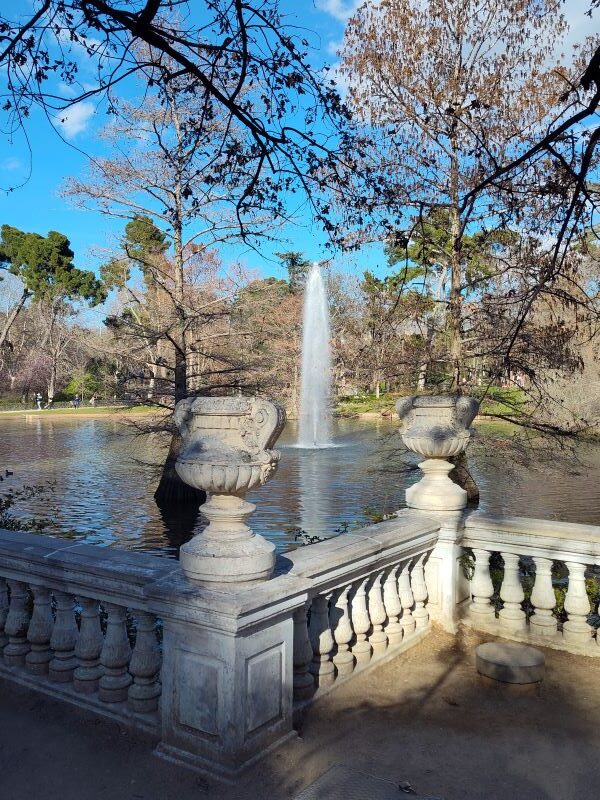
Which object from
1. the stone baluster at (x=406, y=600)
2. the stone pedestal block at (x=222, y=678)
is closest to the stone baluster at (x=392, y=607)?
the stone baluster at (x=406, y=600)

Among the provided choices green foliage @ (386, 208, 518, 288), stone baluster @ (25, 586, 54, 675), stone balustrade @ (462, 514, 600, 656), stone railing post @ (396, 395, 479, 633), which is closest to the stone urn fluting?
stone railing post @ (396, 395, 479, 633)

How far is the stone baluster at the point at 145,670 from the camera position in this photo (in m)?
3.48

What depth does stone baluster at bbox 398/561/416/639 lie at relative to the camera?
4805mm

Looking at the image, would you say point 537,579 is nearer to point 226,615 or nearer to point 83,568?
point 226,615

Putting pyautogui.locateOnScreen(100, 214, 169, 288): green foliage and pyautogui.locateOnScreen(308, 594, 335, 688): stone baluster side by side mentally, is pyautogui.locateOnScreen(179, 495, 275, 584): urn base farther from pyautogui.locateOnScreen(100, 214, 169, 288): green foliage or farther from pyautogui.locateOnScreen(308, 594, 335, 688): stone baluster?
pyautogui.locateOnScreen(100, 214, 169, 288): green foliage

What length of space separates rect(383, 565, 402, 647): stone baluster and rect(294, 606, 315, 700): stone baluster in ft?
3.27

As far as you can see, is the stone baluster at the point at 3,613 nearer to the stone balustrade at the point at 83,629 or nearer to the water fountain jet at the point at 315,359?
the stone balustrade at the point at 83,629

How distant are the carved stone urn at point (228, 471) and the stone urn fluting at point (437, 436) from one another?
2.03m

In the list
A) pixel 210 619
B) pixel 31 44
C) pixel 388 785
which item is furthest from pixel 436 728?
pixel 31 44

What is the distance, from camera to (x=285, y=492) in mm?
16734

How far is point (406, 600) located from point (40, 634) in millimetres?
2469

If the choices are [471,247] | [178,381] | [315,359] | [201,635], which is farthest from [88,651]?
[315,359]

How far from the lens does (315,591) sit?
3.78 meters

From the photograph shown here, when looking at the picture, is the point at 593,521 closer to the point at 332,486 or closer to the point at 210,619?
the point at 332,486
